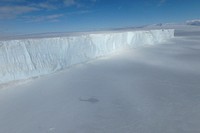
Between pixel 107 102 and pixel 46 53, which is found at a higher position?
pixel 46 53

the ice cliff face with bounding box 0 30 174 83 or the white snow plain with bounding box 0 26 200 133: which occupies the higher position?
the ice cliff face with bounding box 0 30 174 83

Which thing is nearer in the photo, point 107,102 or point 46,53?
point 107,102

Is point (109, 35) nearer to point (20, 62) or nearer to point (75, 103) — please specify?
point (20, 62)

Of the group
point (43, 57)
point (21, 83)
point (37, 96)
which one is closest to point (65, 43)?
point (43, 57)

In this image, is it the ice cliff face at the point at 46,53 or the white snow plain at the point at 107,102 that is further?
the ice cliff face at the point at 46,53

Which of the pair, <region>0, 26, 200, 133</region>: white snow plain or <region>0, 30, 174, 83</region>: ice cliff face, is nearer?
<region>0, 26, 200, 133</region>: white snow plain
